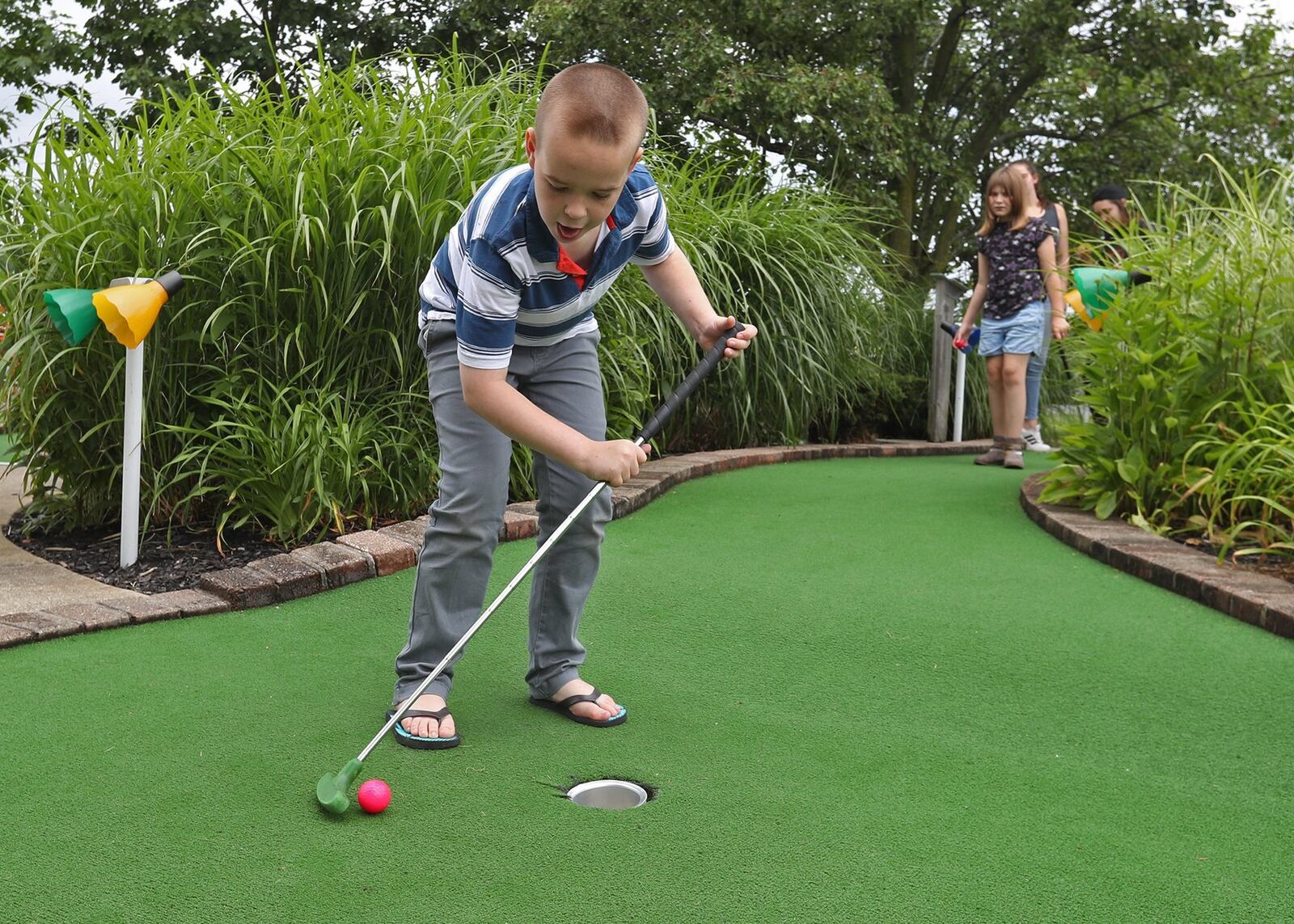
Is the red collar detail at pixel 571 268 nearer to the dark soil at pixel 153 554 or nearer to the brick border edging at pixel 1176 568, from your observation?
the dark soil at pixel 153 554

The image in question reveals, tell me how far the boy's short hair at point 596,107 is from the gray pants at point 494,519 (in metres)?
0.58

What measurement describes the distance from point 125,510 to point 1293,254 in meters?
4.09

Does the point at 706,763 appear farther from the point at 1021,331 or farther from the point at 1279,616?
the point at 1021,331

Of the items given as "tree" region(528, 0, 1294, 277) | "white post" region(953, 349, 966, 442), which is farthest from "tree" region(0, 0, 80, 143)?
"white post" region(953, 349, 966, 442)

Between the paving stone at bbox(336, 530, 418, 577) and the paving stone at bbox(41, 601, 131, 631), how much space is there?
697 mm

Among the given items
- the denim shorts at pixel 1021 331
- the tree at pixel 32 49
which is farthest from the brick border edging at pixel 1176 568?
the tree at pixel 32 49

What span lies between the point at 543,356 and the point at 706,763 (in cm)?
89

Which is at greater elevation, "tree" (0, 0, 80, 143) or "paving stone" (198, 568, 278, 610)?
"tree" (0, 0, 80, 143)

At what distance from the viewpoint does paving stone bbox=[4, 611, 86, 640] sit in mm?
2973

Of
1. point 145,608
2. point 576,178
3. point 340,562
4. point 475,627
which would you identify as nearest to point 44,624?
point 145,608

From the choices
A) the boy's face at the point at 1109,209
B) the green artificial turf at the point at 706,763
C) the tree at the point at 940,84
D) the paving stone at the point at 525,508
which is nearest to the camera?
the green artificial turf at the point at 706,763

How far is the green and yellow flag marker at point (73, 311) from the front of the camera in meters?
3.49

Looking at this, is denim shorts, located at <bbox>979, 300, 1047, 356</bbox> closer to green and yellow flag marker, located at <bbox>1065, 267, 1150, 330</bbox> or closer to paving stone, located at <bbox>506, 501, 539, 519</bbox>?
green and yellow flag marker, located at <bbox>1065, 267, 1150, 330</bbox>

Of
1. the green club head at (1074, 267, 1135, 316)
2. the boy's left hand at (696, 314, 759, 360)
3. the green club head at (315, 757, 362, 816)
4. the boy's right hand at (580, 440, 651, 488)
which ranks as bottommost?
the green club head at (315, 757, 362, 816)
